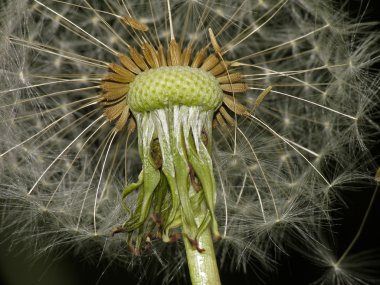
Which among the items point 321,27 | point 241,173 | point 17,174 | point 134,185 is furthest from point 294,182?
point 17,174

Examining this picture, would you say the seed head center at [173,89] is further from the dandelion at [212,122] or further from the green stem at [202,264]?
the green stem at [202,264]

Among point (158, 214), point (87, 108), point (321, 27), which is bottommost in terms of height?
point (158, 214)

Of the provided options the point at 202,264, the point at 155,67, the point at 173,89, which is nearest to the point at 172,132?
the point at 173,89

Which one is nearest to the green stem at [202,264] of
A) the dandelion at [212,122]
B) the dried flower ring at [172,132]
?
the dried flower ring at [172,132]

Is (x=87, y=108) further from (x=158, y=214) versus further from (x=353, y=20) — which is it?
(x=353, y=20)

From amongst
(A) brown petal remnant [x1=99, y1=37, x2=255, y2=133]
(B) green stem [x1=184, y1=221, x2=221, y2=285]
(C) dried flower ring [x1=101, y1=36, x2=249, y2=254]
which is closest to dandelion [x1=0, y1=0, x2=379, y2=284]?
(A) brown petal remnant [x1=99, y1=37, x2=255, y2=133]

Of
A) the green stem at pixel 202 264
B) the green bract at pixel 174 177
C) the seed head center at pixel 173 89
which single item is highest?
the seed head center at pixel 173 89
